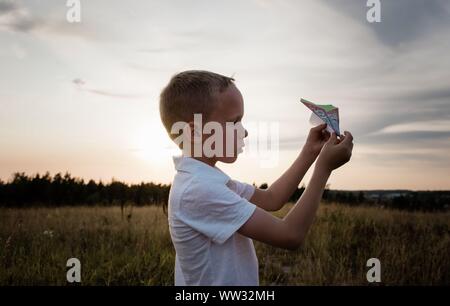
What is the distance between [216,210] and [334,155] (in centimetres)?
52

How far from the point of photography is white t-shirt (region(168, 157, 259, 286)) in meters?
1.51

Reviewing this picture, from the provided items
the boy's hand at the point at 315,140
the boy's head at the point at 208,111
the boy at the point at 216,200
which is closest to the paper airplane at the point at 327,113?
the boy at the point at 216,200

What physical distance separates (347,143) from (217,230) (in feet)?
2.09

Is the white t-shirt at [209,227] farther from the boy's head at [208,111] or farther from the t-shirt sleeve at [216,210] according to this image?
the boy's head at [208,111]

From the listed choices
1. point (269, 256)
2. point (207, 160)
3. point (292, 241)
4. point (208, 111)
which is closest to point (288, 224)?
point (292, 241)

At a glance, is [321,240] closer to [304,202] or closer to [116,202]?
[304,202]

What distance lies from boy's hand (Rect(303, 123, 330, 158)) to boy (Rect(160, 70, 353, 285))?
28 centimetres

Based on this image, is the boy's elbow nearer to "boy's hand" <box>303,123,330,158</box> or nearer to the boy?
the boy

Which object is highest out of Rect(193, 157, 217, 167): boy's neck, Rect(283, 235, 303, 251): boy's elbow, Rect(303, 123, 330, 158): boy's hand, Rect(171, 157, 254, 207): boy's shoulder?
Rect(303, 123, 330, 158): boy's hand

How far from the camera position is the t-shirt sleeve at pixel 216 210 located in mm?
1503

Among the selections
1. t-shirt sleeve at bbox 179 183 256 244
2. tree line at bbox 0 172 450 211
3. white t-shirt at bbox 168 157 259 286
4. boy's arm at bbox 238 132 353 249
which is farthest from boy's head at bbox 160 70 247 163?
tree line at bbox 0 172 450 211
